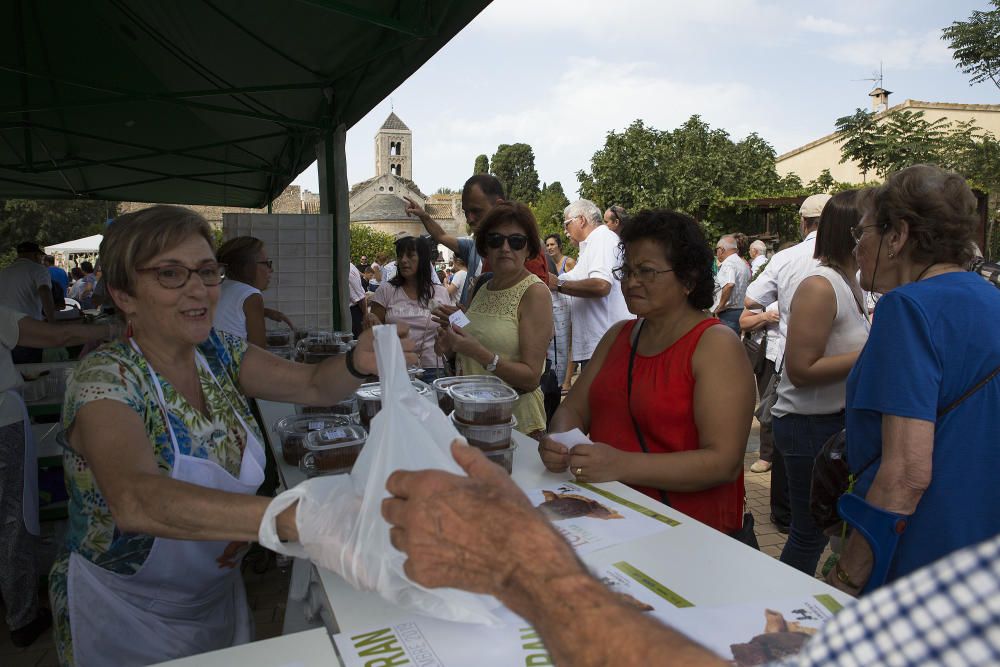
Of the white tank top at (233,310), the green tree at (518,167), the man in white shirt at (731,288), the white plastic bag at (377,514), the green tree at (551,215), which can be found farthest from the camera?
the green tree at (518,167)

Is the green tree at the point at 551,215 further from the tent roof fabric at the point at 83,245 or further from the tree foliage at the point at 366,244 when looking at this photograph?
the tent roof fabric at the point at 83,245

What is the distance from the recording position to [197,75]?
586 cm

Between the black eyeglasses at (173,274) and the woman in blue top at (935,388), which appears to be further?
the black eyeglasses at (173,274)

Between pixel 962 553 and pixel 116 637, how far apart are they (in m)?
1.92

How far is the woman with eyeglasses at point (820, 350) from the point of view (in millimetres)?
2779

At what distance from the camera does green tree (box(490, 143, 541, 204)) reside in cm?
7956

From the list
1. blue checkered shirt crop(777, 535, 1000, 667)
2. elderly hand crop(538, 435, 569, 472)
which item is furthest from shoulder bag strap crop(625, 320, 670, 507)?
blue checkered shirt crop(777, 535, 1000, 667)

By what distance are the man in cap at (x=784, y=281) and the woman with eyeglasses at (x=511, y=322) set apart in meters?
1.56

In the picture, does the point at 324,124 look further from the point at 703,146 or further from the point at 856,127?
the point at 703,146

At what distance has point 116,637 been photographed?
1.63 meters

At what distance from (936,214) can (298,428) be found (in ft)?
6.91

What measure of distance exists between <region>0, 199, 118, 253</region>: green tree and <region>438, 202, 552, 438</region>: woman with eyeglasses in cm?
3622

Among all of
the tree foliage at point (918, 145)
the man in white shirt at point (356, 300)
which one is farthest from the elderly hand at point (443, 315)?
→ the tree foliage at point (918, 145)

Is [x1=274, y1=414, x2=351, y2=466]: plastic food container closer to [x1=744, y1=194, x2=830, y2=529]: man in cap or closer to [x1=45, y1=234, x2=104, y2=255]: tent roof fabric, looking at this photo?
[x1=744, y1=194, x2=830, y2=529]: man in cap
